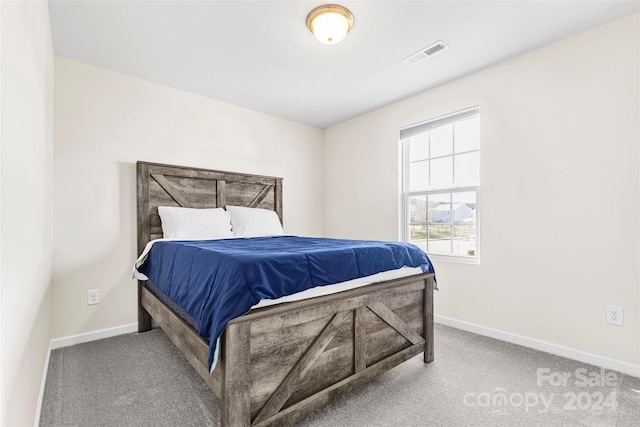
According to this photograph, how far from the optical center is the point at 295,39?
2307 millimetres

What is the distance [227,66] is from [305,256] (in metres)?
2.11

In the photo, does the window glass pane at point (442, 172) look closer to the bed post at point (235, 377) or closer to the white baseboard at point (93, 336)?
the bed post at point (235, 377)

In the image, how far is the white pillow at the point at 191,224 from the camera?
2.75m

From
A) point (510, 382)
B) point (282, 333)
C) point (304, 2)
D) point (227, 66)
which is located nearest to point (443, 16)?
point (304, 2)

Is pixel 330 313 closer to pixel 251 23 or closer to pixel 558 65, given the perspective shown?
pixel 251 23

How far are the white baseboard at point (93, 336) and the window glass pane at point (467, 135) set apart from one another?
12.0 ft

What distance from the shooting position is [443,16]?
206 centimetres

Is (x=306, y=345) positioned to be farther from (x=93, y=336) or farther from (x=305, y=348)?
(x=93, y=336)

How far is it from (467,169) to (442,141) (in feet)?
1.43

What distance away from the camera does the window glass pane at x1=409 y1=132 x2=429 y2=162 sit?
3.37 metres

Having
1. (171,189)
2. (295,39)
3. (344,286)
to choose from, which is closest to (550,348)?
(344,286)

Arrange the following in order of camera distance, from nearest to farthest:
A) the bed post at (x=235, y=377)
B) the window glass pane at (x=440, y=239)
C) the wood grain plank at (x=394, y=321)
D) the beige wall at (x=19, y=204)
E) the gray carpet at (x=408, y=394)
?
the beige wall at (x=19, y=204)
the bed post at (x=235, y=377)
the gray carpet at (x=408, y=394)
the wood grain plank at (x=394, y=321)
the window glass pane at (x=440, y=239)

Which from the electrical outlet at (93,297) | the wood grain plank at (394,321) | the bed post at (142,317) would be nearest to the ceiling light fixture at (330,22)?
the wood grain plank at (394,321)

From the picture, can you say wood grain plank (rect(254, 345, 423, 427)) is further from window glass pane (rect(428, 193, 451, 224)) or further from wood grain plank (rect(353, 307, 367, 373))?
window glass pane (rect(428, 193, 451, 224))
